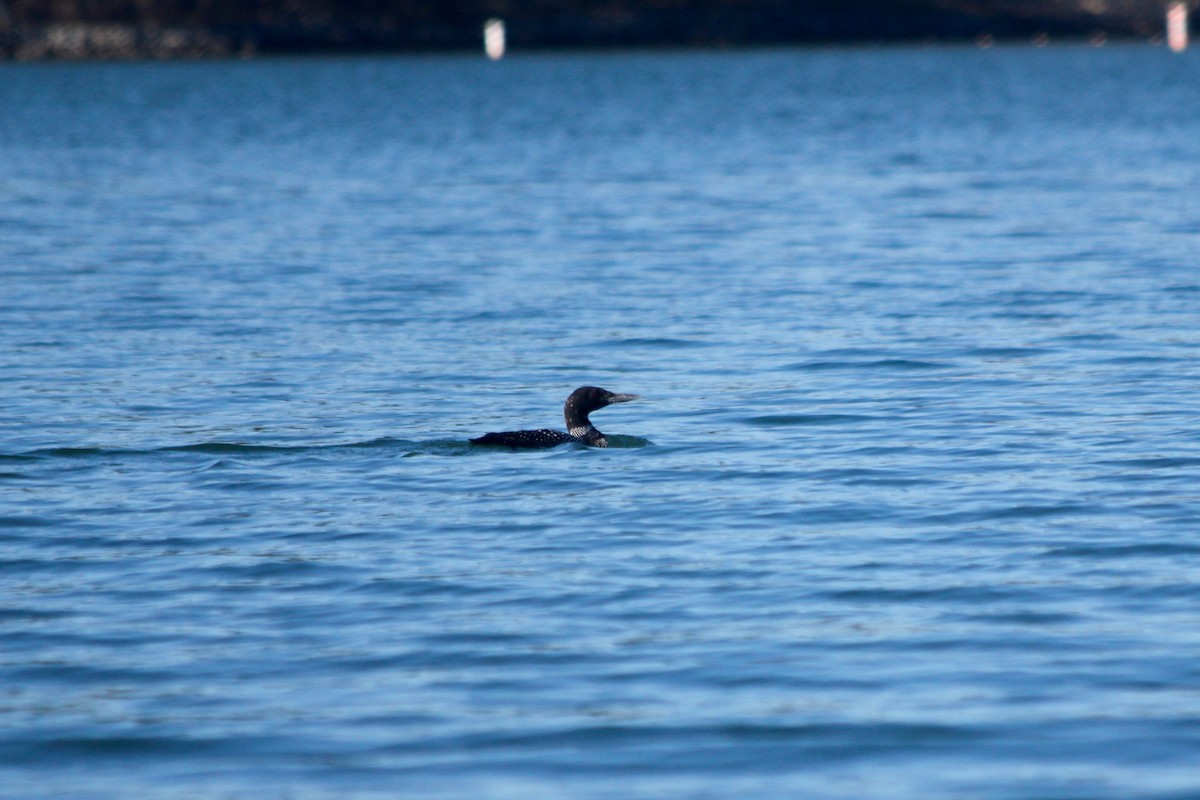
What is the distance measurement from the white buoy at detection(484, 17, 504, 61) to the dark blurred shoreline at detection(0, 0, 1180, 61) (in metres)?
0.74

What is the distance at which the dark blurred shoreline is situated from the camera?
108750 mm

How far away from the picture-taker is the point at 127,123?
5991 cm

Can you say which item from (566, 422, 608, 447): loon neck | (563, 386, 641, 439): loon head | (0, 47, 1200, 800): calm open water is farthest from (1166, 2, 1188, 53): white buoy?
(566, 422, 608, 447): loon neck

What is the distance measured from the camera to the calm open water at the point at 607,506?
8.51 metres

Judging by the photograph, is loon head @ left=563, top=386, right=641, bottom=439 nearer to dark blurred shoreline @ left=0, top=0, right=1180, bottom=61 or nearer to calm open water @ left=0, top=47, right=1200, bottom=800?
calm open water @ left=0, top=47, right=1200, bottom=800

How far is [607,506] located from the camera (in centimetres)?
1268

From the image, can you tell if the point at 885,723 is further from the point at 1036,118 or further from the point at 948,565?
the point at 1036,118

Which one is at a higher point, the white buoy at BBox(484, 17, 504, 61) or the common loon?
the white buoy at BBox(484, 17, 504, 61)

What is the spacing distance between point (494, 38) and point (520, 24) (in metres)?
3.10

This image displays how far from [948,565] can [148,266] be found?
17496mm

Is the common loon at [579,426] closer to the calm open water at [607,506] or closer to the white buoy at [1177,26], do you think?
the calm open water at [607,506]

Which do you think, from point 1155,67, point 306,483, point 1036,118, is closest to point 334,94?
point 1036,118

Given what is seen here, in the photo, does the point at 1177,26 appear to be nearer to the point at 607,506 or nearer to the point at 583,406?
the point at 583,406

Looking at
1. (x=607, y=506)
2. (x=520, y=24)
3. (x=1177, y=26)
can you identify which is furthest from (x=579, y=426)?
(x=1177, y=26)
